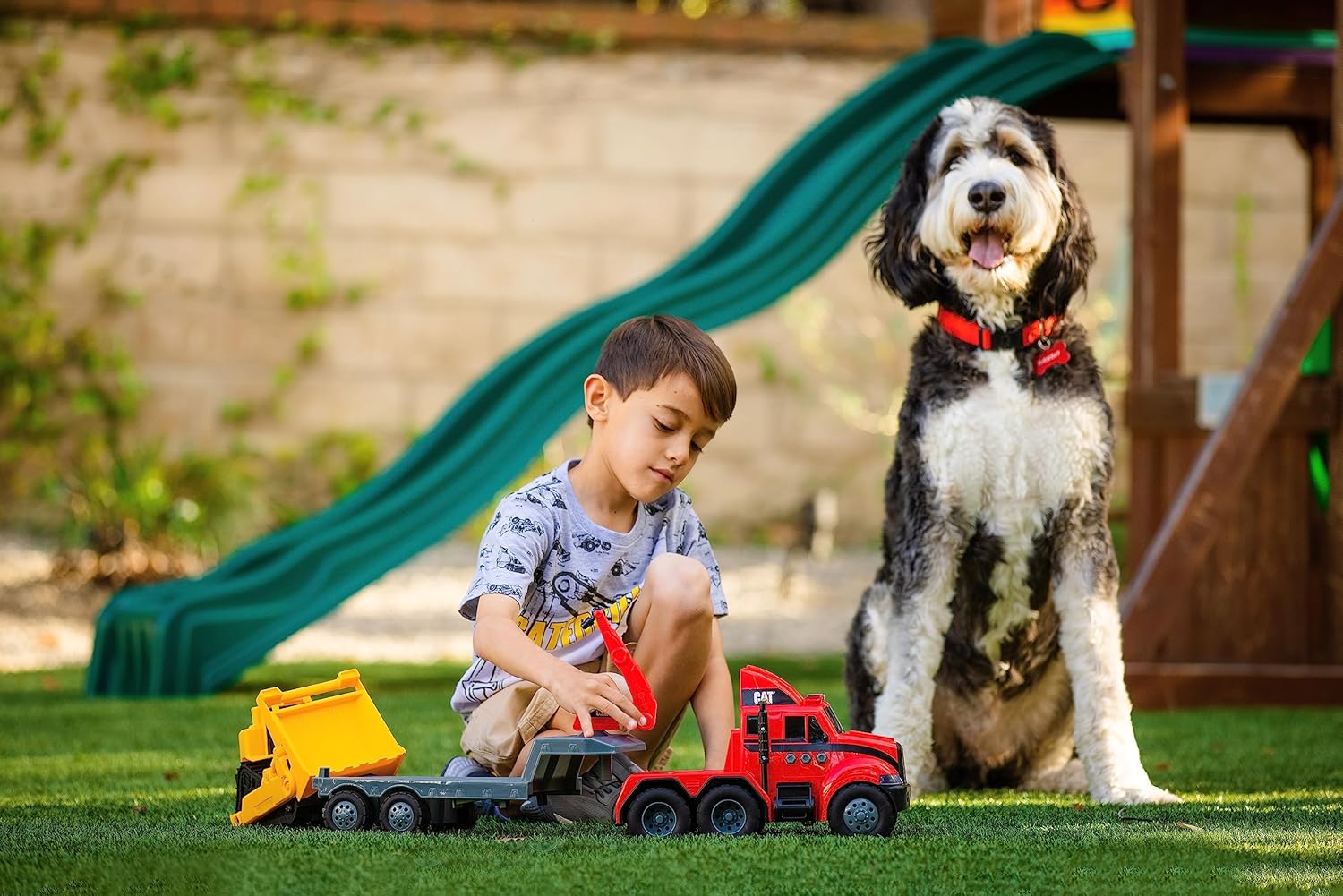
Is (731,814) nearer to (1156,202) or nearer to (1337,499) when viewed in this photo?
(1337,499)

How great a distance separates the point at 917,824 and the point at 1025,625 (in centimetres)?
64

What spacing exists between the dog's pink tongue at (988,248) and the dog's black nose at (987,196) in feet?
0.21

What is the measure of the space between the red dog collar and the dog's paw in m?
0.89

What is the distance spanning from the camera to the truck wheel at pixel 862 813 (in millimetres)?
2650

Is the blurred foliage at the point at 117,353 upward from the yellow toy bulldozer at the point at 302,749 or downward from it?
upward

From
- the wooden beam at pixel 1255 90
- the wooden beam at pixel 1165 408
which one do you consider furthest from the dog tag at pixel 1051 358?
the wooden beam at pixel 1255 90

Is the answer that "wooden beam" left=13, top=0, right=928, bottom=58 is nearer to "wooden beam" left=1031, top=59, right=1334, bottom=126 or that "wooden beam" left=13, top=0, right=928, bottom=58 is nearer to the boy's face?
"wooden beam" left=1031, top=59, right=1334, bottom=126

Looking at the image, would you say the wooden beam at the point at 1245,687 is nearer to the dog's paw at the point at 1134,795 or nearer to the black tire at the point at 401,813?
the dog's paw at the point at 1134,795

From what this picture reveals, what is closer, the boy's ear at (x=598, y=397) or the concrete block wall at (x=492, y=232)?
the boy's ear at (x=598, y=397)

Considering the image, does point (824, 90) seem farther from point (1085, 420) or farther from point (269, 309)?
point (1085, 420)

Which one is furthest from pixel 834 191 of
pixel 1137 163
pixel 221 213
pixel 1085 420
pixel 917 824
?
pixel 221 213

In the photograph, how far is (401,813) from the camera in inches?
108

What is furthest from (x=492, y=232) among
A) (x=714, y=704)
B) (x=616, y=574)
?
(x=714, y=704)

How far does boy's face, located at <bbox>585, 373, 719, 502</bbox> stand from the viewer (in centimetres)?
288
